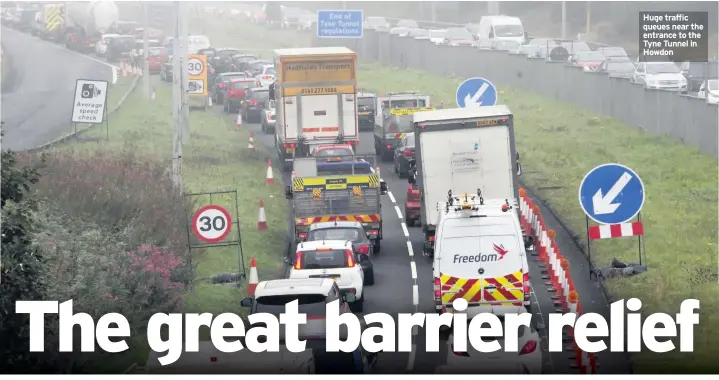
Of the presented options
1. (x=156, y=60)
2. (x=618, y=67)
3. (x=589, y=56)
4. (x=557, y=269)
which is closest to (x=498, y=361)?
(x=557, y=269)

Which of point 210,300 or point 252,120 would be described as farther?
point 252,120

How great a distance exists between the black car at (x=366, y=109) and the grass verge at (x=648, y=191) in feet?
20.2

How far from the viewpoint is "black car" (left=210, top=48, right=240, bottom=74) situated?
77500 millimetres

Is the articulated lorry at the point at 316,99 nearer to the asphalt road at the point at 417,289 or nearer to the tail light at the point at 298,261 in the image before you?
the asphalt road at the point at 417,289

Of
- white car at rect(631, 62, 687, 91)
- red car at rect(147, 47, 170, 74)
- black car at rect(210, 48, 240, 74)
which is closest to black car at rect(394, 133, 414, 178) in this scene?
white car at rect(631, 62, 687, 91)

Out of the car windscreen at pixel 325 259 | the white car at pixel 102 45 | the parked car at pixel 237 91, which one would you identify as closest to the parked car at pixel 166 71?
the parked car at pixel 237 91

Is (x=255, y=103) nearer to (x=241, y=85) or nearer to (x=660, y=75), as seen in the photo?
(x=241, y=85)

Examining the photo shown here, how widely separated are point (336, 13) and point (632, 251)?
141ft

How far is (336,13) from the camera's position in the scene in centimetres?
6925

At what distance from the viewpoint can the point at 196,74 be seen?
52.0 m

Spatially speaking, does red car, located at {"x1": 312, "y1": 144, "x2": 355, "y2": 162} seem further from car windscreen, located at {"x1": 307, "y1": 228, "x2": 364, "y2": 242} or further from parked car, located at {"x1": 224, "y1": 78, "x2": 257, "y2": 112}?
parked car, located at {"x1": 224, "y1": 78, "x2": 257, "y2": 112}

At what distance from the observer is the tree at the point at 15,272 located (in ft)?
56.4
